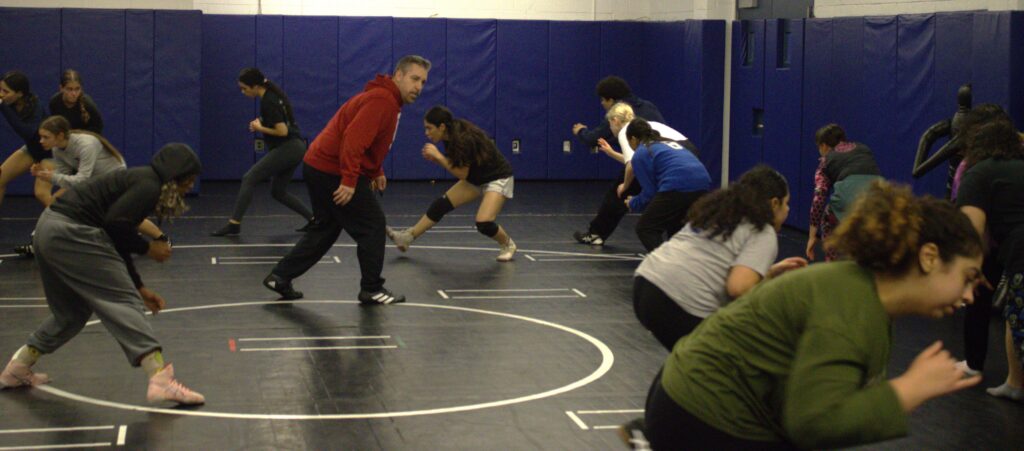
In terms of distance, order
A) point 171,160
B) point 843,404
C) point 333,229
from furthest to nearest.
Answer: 1. point 333,229
2. point 171,160
3. point 843,404

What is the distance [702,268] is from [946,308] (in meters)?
2.39

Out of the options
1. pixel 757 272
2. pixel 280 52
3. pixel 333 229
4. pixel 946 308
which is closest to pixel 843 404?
pixel 946 308

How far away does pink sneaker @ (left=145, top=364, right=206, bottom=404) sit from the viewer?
6695 millimetres

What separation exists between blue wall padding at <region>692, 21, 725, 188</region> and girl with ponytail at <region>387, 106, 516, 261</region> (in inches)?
254

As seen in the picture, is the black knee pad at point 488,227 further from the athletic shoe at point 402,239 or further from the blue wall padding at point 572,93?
the blue wall padding at point 572,93

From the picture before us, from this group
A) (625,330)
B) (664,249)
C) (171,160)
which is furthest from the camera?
(625,330)

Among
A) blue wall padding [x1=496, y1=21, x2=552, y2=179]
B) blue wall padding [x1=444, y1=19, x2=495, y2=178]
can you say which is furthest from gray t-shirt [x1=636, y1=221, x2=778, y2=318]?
blue wall padding [x1=496, y1=21, x2=552, y2=179]

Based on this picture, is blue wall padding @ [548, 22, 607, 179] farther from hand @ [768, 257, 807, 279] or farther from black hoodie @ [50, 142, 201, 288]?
hand @ [768, 257, 807, 279]

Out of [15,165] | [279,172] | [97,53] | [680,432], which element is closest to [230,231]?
[279,172]

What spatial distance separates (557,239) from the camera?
551 inches

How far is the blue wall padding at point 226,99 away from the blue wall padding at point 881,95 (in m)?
10.1

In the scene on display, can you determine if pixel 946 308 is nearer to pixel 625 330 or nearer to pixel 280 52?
pixel 625 330

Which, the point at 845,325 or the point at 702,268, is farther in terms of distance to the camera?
the point at 702,268

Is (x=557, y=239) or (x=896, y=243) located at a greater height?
(x=896, y=243)
